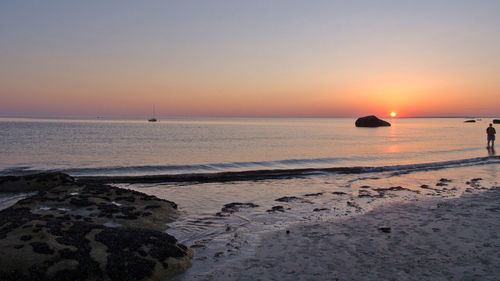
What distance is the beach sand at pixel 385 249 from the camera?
6.61 metres

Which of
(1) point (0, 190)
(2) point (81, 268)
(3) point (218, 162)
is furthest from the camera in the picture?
(3) point (218, 162)

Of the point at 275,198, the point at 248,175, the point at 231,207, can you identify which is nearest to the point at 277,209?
the point at 231,207

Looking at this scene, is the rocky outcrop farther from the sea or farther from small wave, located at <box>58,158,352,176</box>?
small wave, located at <box>58,158,352,176</box>

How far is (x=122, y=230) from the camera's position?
7.84 m

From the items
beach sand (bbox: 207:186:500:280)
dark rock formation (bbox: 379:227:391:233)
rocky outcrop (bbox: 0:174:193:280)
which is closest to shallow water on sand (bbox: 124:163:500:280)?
beach sand (bbox: 207:186:500:280)

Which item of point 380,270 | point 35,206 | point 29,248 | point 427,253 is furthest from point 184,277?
point 35,206

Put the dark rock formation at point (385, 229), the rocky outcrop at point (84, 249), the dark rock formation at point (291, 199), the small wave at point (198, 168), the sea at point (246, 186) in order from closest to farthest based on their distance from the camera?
the rocky outcrop at point (84, 249) < the dark rock formation at point (385, 229) < the sea at point (246, 186) < the dark rock formation at point (291, 199) < the small wave at point (198, 168)

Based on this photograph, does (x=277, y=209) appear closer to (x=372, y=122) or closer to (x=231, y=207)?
(x=231, y=207)

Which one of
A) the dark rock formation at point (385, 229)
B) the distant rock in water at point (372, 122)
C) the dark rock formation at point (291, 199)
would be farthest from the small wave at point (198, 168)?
the distant rock in water at point (372, 122)

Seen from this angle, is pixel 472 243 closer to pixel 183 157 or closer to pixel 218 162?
pixel 218 162

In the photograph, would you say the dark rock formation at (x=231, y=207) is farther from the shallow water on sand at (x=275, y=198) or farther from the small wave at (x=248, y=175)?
the small wave at (x=248, y=175)

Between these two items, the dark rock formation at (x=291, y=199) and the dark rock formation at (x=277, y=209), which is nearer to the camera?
the dark rock formation at (x=277, y=209)

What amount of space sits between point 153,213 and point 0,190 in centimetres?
816

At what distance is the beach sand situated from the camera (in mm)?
6613
